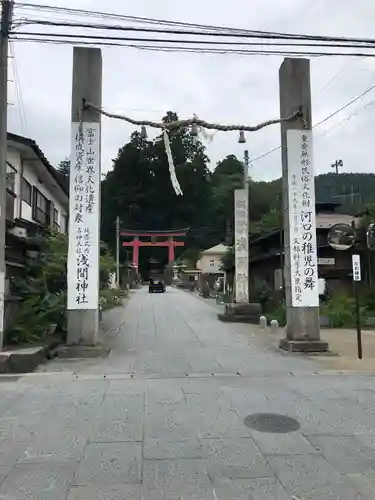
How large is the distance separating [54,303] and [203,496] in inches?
368

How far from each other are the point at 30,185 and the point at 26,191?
2.18 feet

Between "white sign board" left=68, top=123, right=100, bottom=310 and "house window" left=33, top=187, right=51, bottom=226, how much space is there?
682 centimetres

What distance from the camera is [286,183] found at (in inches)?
464

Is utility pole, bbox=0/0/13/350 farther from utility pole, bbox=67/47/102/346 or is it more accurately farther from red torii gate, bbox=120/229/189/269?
red torii gate, bbox=120/229/189/269

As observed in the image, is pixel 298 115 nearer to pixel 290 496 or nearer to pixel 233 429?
pixel 233 429

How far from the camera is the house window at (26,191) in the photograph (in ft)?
51.5

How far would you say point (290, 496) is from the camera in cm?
377

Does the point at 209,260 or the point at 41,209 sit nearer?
the point at 41,209

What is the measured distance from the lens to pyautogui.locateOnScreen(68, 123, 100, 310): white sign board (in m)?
10.9

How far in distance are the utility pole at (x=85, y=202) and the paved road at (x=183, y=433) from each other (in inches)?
50.4

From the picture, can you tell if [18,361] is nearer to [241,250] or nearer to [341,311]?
[241,250]

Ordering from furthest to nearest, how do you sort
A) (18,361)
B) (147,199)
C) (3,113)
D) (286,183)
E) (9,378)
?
(147,199) → (286,183) → (3,113) → (18,361) → (9,378)

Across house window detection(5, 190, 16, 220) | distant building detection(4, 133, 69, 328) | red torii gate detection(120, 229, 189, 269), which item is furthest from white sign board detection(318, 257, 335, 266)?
red torii gate detection(120, 229, 189, 269)

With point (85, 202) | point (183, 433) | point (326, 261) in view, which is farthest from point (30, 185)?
point (183, 433)
